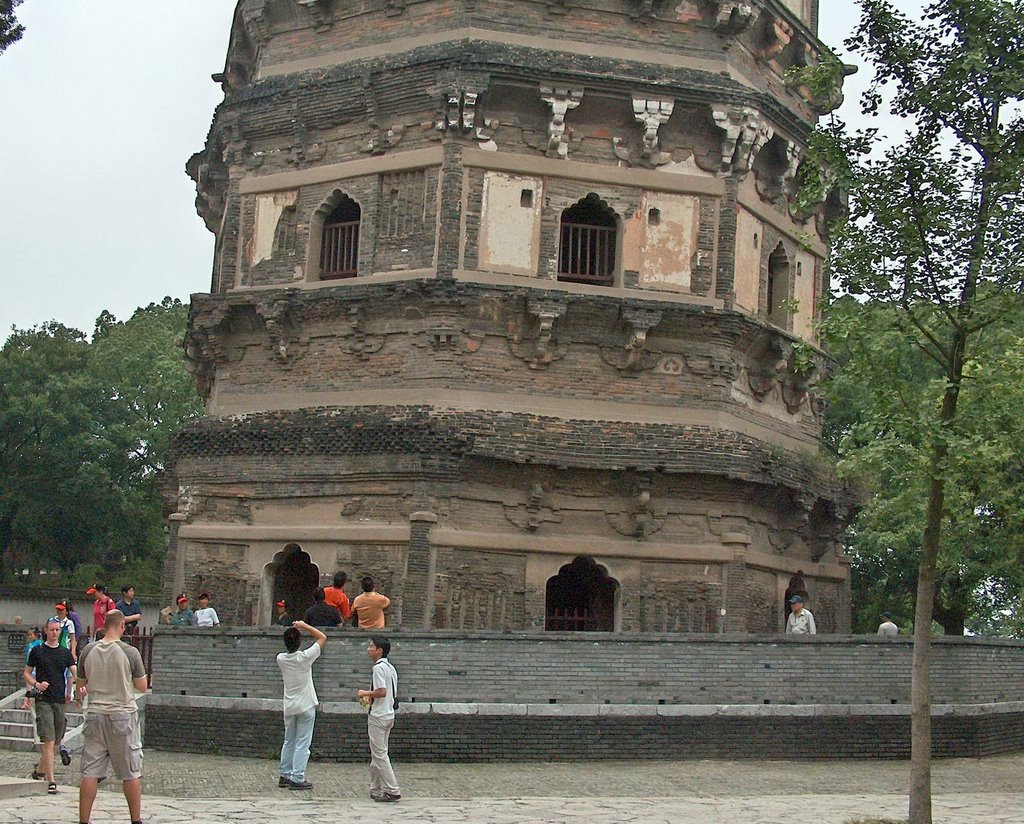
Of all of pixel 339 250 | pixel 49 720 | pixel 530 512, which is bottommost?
pixel 49 720

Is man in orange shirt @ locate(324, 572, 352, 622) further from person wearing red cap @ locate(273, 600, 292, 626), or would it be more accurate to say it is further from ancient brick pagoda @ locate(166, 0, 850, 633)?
person wearing red cap @ locate(273, 600, 292, 626)

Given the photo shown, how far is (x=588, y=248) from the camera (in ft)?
70.8

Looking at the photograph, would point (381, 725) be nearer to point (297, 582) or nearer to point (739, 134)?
point (297, 582)

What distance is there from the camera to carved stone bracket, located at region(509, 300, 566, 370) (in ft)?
67.8

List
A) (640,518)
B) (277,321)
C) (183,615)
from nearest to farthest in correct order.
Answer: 1. (183,615)
2. (640,518)
3. (277,321)

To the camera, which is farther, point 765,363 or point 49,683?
point 765,363

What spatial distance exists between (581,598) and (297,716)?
8326 mm

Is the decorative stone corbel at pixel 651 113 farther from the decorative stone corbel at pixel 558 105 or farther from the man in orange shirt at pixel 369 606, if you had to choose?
the man in orange shirt at pixel 369 606

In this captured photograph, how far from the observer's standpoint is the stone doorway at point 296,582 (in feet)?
70.2

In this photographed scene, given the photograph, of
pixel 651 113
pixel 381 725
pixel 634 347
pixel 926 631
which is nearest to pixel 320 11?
pixel 651 113

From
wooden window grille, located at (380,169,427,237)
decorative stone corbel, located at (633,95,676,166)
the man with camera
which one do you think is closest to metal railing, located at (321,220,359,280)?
wooden window grille, located at (380,169,427,237)

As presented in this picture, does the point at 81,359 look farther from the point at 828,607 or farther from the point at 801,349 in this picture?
the point at 801,349

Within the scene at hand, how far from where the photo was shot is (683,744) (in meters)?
16.5

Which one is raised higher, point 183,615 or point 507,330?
point 507,330
